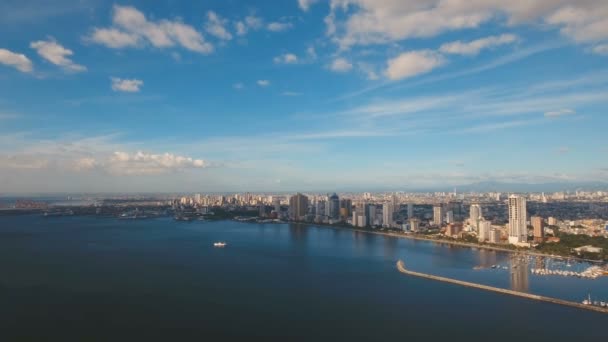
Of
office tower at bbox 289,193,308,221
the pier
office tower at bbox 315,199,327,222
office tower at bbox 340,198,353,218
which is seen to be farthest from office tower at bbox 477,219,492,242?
office tower at bbox 289,193,308,221

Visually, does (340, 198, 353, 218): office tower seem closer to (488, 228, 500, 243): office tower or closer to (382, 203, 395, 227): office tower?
(382, 203, 395, 227): office tower

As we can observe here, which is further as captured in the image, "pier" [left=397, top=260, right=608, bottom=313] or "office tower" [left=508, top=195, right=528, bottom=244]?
"office tower" [left=508, top=195, right=528, bottom=244]

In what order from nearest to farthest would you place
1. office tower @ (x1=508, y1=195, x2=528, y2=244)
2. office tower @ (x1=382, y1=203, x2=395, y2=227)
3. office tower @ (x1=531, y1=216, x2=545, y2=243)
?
office tower @ (x1=508, y1=195, x2=528, y2=244) → office tower @ (x1=531, y1=216, x2=545, y2=243) → office tower @ (x1=382, y1=203, x2=395, y2=227)

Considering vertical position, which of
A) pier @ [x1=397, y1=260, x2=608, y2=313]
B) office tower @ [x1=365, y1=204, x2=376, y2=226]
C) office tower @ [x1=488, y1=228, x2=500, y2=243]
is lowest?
pier @ [x1=397, y1=260, x2=608, y2=313]

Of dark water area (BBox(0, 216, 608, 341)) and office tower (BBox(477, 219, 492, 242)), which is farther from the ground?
office tower (BBox(477, 219, 492, 242))

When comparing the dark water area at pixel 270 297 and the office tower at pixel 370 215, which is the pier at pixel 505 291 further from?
the office tower at pixel 370 215

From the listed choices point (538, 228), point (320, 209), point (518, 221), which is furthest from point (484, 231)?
point (320, 209)

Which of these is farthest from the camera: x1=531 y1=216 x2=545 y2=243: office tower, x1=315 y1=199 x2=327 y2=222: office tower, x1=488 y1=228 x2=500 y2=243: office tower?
x1=315 y1=199 x2=327 y2=222: office tower

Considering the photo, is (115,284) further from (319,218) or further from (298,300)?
(319,218)

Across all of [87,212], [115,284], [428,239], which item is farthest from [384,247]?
[87,212]
